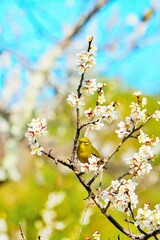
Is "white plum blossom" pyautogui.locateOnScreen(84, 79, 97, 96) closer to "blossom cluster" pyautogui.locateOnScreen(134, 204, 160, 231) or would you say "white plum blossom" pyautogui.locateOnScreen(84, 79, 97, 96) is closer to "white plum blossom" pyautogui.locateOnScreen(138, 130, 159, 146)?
"white plum blossom" pyautogui.locateOnScreen(138, 130, 159, 146)

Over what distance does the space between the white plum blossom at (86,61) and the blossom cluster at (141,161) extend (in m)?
0.25

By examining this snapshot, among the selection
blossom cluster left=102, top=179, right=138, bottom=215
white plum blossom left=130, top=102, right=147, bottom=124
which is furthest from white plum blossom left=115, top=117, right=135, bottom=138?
blossom cluster left=102, top=179, right=138, bottom=215

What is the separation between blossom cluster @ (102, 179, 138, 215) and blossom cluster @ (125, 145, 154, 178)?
0.11 ft

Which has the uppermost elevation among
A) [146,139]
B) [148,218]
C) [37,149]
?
[37,149]

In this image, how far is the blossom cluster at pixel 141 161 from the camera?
137 centimetres

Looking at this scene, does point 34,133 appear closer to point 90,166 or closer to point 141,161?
point 90,166

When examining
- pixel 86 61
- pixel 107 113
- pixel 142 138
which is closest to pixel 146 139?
pixel 142 138

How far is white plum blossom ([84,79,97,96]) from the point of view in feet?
4.42

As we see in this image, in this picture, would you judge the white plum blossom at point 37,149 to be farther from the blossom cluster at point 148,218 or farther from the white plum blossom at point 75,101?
the blossom cluster at point 148,218

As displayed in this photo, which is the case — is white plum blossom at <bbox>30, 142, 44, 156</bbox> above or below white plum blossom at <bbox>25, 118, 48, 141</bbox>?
below

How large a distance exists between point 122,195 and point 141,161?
10 cm

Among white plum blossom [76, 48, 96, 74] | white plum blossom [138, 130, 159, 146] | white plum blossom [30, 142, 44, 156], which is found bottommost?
white plum blossom [138, 130, 159, 146]

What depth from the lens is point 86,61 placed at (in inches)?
53.1

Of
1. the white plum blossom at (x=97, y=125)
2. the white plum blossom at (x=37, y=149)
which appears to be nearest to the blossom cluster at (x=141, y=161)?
the white plum blossom at (x=97, y=125)
